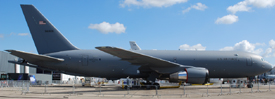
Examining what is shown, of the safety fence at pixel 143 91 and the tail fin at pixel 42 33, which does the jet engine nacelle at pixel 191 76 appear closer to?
the safety fence at pixel 143 91

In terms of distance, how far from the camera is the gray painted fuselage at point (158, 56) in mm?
19422

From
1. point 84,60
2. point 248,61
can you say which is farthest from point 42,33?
point 248,61

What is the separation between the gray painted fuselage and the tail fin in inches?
27.3

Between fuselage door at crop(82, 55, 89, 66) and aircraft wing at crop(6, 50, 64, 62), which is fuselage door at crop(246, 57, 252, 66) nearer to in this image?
fuselage door at crop(82, 55, 89, 66)

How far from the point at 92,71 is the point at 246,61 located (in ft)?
40.5

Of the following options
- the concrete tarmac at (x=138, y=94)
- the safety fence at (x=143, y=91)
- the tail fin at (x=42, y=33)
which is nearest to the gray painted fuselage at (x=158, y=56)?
the tail fin at (x=42, y=33)

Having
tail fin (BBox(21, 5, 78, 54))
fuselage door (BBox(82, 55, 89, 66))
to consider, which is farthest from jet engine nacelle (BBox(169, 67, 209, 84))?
tail fin (BBox(21, 5, 78, 54))

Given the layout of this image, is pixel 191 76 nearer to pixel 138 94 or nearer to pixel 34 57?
pixel 138 94

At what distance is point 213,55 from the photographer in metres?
20.2

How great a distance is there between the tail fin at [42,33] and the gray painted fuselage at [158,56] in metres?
0.69

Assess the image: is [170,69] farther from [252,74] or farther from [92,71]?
[252,74]

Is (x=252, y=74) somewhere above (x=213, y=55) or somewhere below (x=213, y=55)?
below

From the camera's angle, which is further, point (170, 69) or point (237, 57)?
point (237, 57)

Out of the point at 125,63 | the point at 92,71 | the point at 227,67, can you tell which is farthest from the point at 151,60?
the point at 227,67
